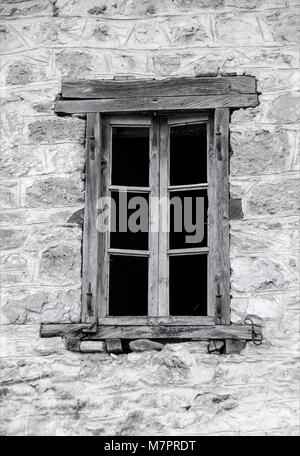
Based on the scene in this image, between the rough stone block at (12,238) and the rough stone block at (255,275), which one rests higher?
the rough stone block at (12,238)

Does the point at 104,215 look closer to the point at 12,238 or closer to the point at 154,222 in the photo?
the point at 154,222

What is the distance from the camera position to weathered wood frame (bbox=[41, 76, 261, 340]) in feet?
19.0

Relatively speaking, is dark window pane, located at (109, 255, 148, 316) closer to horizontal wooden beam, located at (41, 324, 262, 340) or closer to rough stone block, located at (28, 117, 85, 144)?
horizontal wooden beam, located at (41, 324, 262, 340)

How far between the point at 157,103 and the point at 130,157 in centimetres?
44

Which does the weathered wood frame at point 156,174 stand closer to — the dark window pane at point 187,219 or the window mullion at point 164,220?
the window mullion at point 164,220

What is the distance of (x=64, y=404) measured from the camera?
18.7ft

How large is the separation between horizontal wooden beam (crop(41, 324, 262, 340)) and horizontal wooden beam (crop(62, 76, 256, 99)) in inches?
57.2

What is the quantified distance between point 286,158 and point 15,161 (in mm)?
1675

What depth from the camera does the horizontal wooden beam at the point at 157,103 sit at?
6070 mm

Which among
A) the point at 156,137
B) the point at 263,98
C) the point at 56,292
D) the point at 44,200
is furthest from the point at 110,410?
the point at 263,98

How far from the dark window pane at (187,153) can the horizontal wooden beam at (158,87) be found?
0.80ft

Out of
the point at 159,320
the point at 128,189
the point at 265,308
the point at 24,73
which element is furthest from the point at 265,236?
the point at 24,73

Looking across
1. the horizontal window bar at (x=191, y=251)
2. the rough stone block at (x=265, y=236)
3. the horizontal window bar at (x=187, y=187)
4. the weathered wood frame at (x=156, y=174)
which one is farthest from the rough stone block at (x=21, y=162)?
the rough stone block at (x=265, y=236)

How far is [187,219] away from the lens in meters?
6.12
